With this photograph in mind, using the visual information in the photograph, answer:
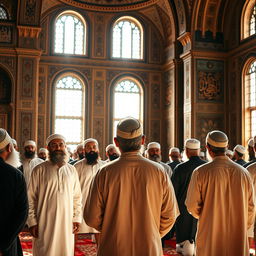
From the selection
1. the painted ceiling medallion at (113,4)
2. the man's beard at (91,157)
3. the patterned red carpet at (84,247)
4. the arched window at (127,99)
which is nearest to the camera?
the patterned red carpet at (84,247)

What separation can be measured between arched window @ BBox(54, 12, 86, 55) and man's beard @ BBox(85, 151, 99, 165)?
11.3 metres

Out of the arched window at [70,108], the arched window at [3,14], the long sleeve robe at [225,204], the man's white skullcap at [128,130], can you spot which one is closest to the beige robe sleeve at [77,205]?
the long sleeve robe at [225,204]

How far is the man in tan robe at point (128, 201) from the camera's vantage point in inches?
133

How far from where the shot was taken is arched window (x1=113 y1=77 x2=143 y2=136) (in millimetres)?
18906

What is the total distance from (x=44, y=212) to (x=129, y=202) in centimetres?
231

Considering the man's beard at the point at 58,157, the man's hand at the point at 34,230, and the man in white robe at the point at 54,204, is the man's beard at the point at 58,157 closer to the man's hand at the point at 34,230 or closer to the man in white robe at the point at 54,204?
the man in white robe at the point at 54,204

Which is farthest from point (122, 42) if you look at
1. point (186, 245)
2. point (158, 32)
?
point (186, 245)

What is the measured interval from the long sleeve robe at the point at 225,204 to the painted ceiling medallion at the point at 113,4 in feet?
50.5

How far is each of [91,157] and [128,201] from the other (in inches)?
182

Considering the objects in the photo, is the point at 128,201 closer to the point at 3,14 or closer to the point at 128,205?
the point at 128,205

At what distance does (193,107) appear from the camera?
16.2 metres

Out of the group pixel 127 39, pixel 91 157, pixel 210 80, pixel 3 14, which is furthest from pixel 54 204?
pixel 127 39

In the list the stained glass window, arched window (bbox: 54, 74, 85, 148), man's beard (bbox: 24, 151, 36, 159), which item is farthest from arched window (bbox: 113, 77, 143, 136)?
man's beard (bbox: 24, 151, 36, 159)

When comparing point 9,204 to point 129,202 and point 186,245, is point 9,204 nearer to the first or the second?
point 129,202
